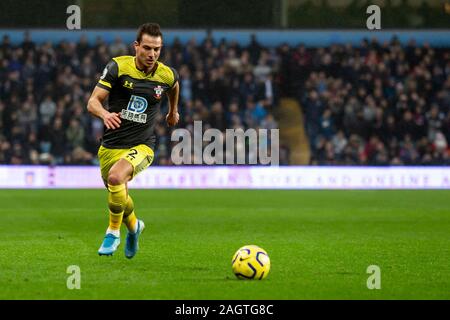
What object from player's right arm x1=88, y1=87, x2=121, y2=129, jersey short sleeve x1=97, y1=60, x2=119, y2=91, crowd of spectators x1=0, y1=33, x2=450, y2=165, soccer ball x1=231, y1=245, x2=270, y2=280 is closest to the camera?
soccer ball x1=231, y1=245, x2=270, y2=280

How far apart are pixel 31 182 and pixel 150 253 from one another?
43.6 ft

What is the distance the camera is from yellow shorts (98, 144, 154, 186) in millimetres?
9430

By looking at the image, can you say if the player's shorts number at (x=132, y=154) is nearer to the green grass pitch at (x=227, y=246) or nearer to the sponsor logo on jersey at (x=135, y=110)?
the sponsor logo on jersey at (x=135, y=110)

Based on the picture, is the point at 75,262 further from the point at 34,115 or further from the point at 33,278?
the point at 34,115

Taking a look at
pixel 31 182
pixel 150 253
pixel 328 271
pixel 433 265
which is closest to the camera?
pixel 328 271

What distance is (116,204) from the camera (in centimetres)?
927

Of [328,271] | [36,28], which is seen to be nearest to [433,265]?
[328,271]

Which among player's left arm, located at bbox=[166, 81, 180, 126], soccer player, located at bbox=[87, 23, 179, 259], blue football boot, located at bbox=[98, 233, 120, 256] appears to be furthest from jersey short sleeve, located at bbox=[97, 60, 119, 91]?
blue football boot, located at bbox=[98, 233, 120, 256]

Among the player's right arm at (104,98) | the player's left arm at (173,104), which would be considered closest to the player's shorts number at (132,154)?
the player's right arm at (104,98)

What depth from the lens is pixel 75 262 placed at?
30.9ft

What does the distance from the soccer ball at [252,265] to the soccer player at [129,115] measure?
5.15 feet

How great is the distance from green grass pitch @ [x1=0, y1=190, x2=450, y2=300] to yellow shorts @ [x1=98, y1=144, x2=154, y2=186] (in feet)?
3.07

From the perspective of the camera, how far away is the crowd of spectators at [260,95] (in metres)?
24.3

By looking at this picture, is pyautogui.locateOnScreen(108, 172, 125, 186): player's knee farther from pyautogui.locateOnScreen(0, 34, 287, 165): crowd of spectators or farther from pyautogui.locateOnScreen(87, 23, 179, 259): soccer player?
pyautogui.locateOnScreen(0, 34, 287, 165): crowd of spectators
